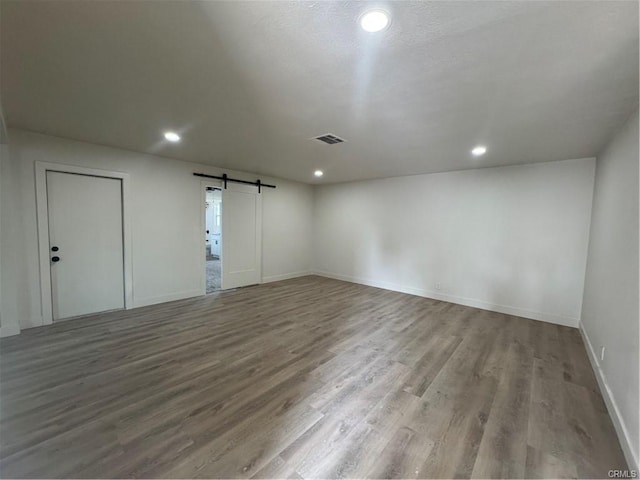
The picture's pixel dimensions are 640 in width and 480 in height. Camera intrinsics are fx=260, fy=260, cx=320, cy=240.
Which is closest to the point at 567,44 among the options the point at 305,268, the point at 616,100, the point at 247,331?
the point at 616,100

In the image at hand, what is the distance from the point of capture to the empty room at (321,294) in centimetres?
154

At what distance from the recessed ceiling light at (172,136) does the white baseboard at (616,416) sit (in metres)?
4.90

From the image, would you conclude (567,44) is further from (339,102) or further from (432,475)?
(432,475)

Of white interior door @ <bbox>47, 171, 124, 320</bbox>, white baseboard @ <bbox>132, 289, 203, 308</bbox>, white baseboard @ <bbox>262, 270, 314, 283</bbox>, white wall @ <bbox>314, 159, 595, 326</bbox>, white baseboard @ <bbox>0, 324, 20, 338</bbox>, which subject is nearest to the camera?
white baseboard @ <bbox>0, 324, 20, 338</bbox>

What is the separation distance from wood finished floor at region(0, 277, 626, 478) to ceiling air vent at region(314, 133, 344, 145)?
2.55m

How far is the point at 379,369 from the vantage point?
105 inches

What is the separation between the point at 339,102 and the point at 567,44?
152 centimetres

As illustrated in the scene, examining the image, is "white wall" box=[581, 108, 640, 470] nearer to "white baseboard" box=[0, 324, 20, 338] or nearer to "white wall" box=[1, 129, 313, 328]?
"white wall" box=[1, 129, 313, 328]

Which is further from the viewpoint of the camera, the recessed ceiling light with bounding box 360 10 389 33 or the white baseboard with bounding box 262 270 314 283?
the white baseboard with bounding box 262 270 314 283

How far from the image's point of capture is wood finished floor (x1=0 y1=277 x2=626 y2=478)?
159cm

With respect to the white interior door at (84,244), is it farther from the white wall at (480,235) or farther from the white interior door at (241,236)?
the white wall at (480,235)

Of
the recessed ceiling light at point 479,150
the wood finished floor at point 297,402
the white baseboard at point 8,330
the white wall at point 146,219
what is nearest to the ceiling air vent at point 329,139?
the recessed ceiling light at point 479,150

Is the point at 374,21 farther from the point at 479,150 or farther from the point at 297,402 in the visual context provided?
the point at 479,150

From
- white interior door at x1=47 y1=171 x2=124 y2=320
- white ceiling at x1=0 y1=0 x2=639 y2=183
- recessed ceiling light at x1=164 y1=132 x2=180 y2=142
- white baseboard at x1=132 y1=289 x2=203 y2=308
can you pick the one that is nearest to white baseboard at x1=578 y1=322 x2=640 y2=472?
white ceiling at x1=0 y1=0 x2=639 y2=183
